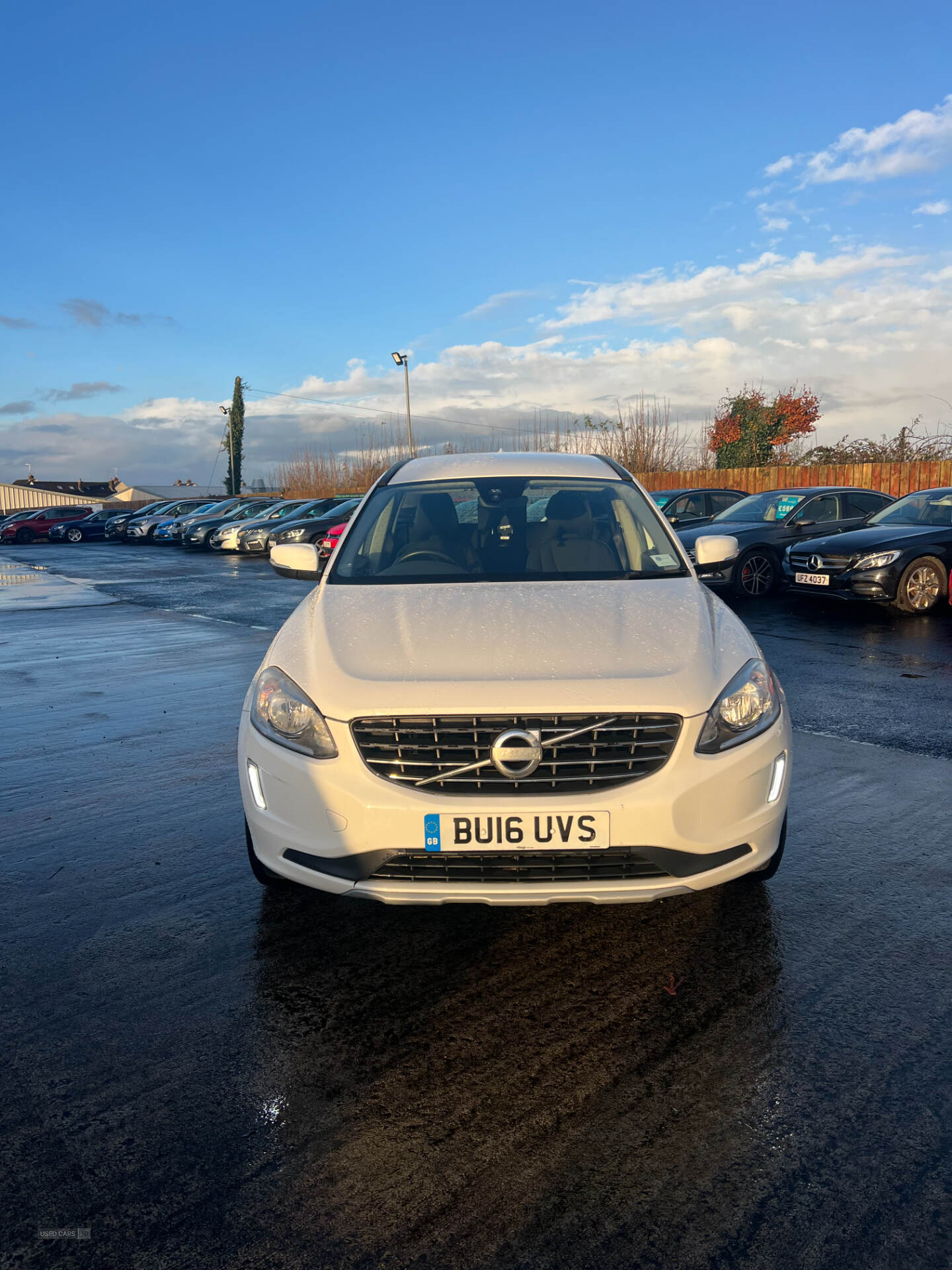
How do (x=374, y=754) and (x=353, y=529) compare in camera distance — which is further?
(x=353, y=529)

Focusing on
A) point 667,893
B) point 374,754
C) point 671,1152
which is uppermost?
point 374,754

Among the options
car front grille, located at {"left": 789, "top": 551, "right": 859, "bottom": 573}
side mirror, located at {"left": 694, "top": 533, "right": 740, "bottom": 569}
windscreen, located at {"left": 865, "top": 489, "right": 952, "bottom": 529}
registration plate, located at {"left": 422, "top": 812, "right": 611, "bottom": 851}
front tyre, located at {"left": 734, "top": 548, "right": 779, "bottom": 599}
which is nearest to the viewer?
registration plate, located at {"left": 422, "top": 812, "right": 611, "bottom": 851}

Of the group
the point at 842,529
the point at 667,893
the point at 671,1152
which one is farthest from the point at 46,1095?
the point at 842,529

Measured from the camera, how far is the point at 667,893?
3.00 metres

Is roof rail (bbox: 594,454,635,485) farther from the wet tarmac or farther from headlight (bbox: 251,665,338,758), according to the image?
headlight (bbox: 251,665,338,758)

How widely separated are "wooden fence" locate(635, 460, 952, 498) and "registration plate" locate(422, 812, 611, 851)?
769 inches

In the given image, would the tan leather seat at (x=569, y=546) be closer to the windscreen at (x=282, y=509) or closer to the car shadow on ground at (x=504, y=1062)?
the car shadow on ground at (x=504, y=1062)

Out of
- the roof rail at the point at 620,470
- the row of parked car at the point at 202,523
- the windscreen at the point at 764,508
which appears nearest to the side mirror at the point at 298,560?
the roof rail at the point at 620,470

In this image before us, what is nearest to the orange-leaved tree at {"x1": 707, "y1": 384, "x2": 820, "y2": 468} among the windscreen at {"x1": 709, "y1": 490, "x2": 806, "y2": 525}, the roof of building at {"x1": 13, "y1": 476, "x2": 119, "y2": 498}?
the windscreen at {"x1": 709, "y1": 490, "x2": 806, "y2": 525}

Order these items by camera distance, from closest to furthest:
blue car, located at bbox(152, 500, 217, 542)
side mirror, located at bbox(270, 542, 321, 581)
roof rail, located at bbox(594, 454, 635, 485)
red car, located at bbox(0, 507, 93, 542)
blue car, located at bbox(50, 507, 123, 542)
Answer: side mirror, located at bbox(270, 542, 321, 581), roof rail, located at bbox(594, 454, 635, 485), blue car, located at bbox(152, 500, 217, 542), blue car, located at bbox(50, 507, 123, 542), red car, located at bbox(0, 507, 93, 542)

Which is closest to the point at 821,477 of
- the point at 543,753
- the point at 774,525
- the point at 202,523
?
the point at 774,525

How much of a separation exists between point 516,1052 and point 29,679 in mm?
7369

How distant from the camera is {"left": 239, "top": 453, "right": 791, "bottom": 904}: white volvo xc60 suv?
2926 millimetres

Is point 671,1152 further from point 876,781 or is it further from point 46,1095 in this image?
point 876,781
